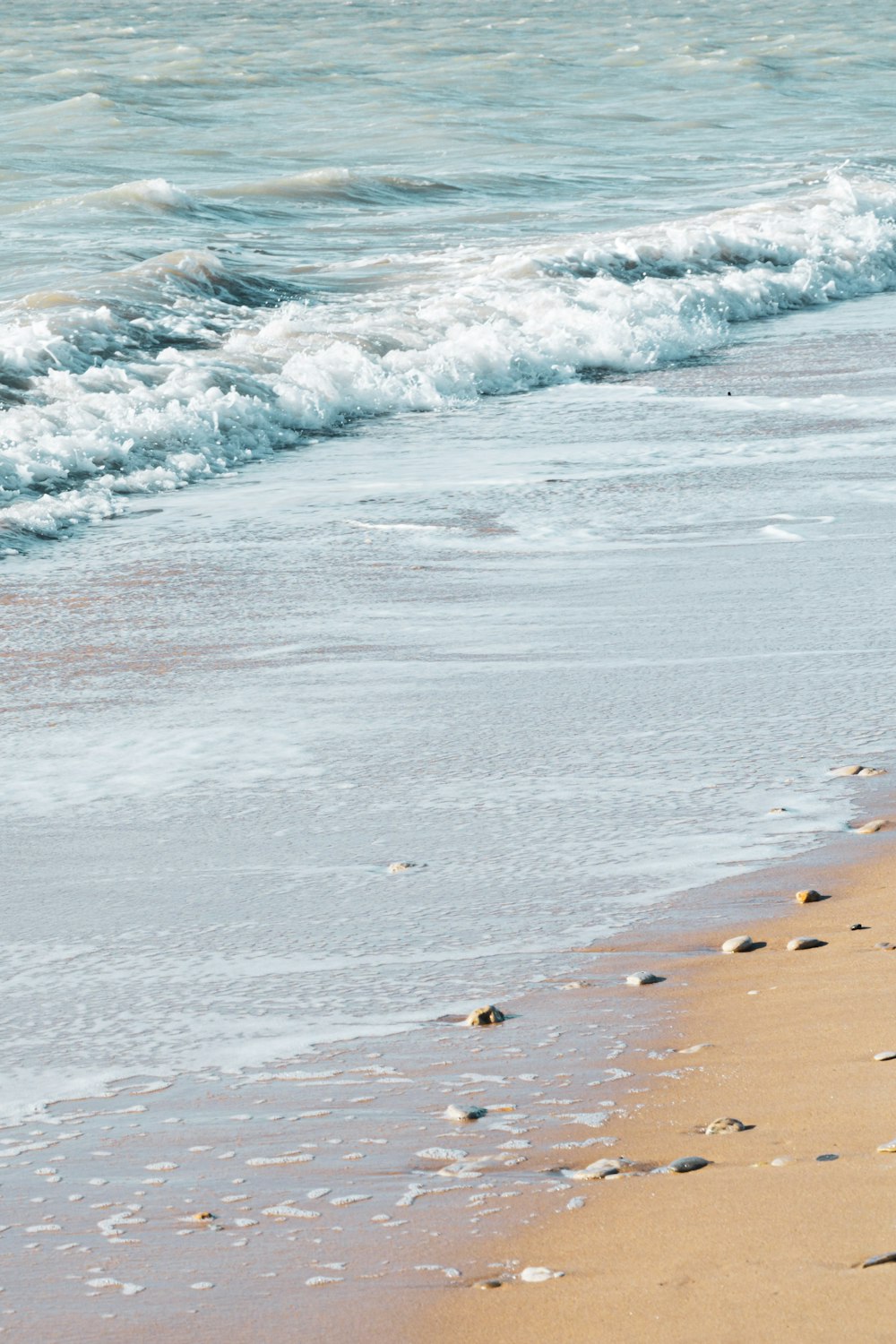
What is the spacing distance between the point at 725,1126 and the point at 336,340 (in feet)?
31.0

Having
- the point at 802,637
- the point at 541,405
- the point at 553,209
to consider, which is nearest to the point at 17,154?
the point at 553,209

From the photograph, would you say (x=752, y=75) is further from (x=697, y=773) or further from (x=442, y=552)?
(x=697, y=773)

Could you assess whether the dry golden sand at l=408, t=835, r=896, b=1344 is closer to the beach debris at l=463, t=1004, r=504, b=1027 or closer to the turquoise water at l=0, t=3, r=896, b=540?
the beach debris at l=463, t=1004, r=504, b=1027

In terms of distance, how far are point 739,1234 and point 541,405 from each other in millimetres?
8446

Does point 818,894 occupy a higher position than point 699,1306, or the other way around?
point 699,1306

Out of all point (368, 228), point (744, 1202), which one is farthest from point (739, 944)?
point (368, 228)

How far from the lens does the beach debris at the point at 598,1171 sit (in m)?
2.51

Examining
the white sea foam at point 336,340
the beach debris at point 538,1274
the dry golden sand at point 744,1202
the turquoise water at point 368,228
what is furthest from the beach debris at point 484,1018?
the white sea foam at point 336,340

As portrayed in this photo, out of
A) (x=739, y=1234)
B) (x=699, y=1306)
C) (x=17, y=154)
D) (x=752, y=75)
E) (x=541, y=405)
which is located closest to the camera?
(x=699, y=1306)

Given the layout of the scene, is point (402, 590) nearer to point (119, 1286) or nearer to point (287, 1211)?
point (287, 1211)

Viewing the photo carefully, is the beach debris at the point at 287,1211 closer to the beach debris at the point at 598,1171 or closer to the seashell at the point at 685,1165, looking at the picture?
the beach debris at the point at 598,1171

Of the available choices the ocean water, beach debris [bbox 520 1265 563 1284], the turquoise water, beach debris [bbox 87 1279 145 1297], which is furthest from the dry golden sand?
the turquoise water

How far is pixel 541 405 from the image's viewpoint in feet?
34.2

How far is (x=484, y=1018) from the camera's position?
310 centimetres
